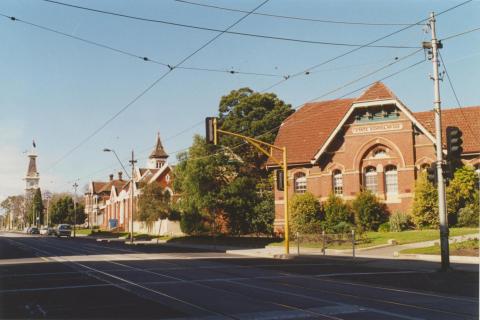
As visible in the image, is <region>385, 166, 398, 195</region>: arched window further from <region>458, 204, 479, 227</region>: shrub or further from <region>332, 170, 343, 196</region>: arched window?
<region>458, 204, 479, 227</region>: shrub

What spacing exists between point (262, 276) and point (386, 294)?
17.0 ft

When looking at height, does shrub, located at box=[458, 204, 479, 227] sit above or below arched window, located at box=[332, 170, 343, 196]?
below

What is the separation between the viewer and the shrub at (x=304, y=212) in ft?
127

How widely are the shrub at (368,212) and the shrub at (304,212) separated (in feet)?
10.00

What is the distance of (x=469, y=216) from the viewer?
3359 centimetres

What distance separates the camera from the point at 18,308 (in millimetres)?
10938

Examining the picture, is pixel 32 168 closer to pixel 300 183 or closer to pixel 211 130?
pixel 300 183

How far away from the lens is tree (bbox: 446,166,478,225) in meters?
34.5

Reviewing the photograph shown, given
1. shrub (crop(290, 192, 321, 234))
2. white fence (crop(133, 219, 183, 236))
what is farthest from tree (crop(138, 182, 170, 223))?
shrub (crop(290, 192, 321, 234))

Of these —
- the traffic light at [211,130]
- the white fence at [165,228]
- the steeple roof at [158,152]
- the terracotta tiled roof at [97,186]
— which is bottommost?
the white fence at [165,228]

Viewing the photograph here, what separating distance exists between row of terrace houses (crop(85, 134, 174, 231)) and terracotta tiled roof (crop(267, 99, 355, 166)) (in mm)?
23231

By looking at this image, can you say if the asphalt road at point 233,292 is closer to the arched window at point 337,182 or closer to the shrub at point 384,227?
the shrub at point 384,227

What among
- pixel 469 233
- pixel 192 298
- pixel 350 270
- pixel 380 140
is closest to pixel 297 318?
pixel 192 298

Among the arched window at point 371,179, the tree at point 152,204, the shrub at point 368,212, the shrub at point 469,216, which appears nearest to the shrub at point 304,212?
the shrub at point 368,212
